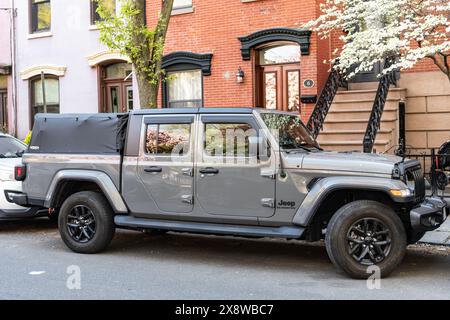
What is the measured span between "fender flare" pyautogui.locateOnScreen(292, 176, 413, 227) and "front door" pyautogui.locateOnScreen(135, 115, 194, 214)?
1414mm

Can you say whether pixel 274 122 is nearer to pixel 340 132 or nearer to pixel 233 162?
pixel 233 162

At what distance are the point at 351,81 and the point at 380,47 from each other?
16.6 ft

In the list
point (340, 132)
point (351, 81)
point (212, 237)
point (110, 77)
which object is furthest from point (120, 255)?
point (110, 77)

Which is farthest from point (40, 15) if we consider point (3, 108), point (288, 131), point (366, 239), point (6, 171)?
point (366, 239)

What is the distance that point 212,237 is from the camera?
29.1ft

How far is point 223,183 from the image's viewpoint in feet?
22.6

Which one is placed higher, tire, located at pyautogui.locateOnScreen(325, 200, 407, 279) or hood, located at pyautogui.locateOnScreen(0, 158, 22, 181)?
hood, located at pyautogui.locateOnScreen(0, 158, 22, 181)

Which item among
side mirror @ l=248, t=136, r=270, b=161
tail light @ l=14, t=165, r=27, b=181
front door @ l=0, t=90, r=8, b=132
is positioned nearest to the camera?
side mirror @ l=248, t=136, r=270, b=161

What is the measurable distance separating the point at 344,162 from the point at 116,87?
Answer: 12143mm

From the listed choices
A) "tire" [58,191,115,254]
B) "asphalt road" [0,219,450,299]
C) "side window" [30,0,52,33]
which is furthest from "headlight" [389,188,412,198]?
"side window" [30,0,52,33]

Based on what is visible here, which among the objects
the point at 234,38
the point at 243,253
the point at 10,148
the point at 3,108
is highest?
the point at 234,38

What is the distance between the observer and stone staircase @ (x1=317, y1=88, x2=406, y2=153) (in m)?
12.8

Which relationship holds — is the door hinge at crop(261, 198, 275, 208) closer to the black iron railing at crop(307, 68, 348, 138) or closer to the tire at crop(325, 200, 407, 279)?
the tire at crop(325, 200, 407, 279)

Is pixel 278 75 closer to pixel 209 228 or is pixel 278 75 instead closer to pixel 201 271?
pixel 209 228
